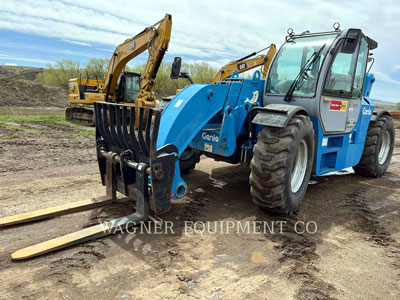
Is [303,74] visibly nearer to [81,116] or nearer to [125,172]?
[125,172]

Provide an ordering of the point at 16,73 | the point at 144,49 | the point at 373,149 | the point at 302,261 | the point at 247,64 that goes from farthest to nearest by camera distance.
Answer: the point at 16,73 → the point at 144,49 → the point at 247,64 → the point at 373,149 → the point at 302,261

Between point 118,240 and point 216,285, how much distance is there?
4.05ft

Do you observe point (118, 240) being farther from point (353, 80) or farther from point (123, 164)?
point (353, 80)

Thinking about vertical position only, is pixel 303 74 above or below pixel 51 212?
above

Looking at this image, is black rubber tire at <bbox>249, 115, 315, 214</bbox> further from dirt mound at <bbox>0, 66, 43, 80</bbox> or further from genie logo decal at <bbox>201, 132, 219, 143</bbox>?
dirt mound at <bbox>0, 66, 43, 80</bbox>

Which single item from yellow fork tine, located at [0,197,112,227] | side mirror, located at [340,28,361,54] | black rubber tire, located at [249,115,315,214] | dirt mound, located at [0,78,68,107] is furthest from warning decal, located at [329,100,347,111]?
dirt mound, located at [0,78,68,107]

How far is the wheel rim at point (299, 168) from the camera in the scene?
4488mm

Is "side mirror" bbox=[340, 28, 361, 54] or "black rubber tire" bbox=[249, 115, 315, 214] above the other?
"side mirror" bbox=[340, 28, 361, 54]

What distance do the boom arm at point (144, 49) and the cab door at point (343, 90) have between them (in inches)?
261

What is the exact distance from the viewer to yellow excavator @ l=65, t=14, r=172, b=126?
10.5 m

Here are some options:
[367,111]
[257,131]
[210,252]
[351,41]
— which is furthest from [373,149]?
[210,252]

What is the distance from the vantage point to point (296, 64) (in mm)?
4844

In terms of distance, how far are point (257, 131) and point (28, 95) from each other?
28418 millimetres

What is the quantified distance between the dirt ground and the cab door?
1.27 meters
